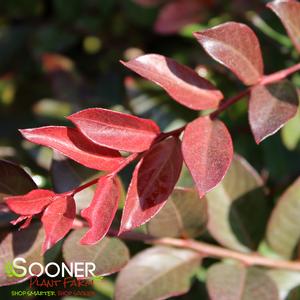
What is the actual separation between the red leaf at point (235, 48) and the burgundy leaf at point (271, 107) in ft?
0.08

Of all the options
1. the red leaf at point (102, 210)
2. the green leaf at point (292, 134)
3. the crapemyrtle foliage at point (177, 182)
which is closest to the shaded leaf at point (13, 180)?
the crapemyrtle foliage at point (177, 182)

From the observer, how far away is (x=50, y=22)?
152cm

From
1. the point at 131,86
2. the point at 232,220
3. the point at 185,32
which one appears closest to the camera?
the point at 232,220

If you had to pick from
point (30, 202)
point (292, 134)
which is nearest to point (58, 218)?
point (30, 202)

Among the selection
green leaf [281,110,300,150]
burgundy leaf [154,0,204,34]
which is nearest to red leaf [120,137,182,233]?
green leaf [281,110,300,150]

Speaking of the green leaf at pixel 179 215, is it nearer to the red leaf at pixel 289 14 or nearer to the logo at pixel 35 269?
the logo at pixel 35 269

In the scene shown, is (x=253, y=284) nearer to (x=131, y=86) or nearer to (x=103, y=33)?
(x=131, y=86)

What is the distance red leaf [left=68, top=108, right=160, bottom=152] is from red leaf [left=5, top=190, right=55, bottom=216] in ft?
0.24

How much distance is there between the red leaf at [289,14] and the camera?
0.71 meters

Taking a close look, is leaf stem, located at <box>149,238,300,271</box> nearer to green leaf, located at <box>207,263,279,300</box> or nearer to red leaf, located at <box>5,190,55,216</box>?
green leaf, located at <box>207,263,279,300</box>

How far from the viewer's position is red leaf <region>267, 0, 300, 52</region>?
0.71 meters

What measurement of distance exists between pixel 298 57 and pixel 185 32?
0.85 feet

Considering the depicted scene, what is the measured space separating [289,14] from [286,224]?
298mm

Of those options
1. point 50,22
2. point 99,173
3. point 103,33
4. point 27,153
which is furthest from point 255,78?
point 50,22
